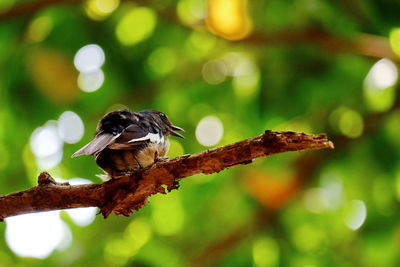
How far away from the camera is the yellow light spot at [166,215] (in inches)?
324

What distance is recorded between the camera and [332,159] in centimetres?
772

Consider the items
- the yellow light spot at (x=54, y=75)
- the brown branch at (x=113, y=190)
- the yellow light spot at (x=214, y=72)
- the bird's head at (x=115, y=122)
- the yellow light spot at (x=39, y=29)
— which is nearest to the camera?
the brown branch at (x=113, y=190)

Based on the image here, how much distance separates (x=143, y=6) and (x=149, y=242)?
2.42 meters

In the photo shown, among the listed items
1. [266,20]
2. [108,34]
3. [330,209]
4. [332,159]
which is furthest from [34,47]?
[330,209]

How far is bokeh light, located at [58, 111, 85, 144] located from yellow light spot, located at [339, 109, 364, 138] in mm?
2510

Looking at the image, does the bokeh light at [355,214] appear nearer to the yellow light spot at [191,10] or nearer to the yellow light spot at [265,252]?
the yellow light spot at [265,252]

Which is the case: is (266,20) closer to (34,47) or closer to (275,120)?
(275,120)

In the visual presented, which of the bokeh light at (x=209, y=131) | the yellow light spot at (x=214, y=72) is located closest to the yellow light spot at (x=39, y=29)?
the yellow light spot at (x=214, y=72)

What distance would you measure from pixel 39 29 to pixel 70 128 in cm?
103

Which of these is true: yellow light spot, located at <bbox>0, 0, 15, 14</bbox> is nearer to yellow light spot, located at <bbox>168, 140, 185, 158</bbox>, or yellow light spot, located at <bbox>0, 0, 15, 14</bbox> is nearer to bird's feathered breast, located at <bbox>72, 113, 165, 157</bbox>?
yellow light spot, located at <bbox>168, 140, 185, 158</bbox>

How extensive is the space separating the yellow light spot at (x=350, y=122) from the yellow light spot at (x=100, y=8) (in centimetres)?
246

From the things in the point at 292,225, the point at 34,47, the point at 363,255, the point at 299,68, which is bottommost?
the point at 363,255

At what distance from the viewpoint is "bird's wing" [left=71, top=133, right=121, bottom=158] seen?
13.1 ft

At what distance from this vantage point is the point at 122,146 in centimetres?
427
